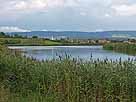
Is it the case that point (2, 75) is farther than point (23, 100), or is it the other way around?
point (2, 75)

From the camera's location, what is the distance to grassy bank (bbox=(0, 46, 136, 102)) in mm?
9219

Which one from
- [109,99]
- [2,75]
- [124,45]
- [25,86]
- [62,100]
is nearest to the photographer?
[109,99]

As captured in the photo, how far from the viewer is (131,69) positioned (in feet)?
31.4

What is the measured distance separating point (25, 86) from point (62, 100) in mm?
2325

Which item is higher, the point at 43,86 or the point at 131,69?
the point at 131,69

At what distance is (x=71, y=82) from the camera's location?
9.93m

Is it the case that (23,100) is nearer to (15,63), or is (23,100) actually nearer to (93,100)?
(93,100)

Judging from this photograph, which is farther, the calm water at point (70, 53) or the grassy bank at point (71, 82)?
the calm water at point (70, 53)

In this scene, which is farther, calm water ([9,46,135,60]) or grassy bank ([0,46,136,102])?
calm water ([9,46,135,60])

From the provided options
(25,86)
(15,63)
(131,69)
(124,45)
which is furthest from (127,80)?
(124,45)

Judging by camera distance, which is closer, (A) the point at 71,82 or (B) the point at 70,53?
(A) the point at 71,82

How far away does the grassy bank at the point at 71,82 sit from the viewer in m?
9.22

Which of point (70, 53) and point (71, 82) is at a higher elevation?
point (70, 53)

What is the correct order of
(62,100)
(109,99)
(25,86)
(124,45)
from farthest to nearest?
(124,45) → (25,86) → (62,100) → (109,99)
